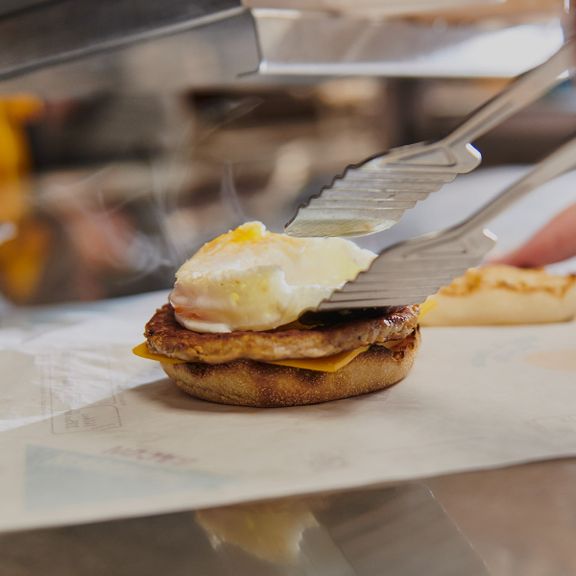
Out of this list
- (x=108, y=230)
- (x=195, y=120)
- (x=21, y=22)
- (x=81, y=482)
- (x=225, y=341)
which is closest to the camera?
(x=81, y=482)

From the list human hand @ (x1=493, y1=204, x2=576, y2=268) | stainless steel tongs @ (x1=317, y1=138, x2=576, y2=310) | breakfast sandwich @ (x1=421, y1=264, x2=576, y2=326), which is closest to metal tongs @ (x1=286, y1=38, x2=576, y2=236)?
stainless steel tongs @ (x1=317, y1=138, x2=576, y2=310)

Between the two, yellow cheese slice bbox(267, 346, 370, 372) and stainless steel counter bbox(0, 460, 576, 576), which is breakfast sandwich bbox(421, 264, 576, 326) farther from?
stainless steel counter bbox(0, 460, 576, 576)

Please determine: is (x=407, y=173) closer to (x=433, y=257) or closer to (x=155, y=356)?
(x=433, y=257)

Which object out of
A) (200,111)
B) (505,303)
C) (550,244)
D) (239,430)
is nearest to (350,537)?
(239,430)

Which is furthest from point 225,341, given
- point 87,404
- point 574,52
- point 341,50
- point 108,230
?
point 108,230

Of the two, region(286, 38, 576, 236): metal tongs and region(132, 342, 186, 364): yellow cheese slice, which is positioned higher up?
Result: region(286, 38, 576, 236): metal tongs

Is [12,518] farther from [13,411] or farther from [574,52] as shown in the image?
[574,52]

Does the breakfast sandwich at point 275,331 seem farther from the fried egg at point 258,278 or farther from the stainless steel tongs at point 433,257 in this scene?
the stainless steel tongs at point 433,257
